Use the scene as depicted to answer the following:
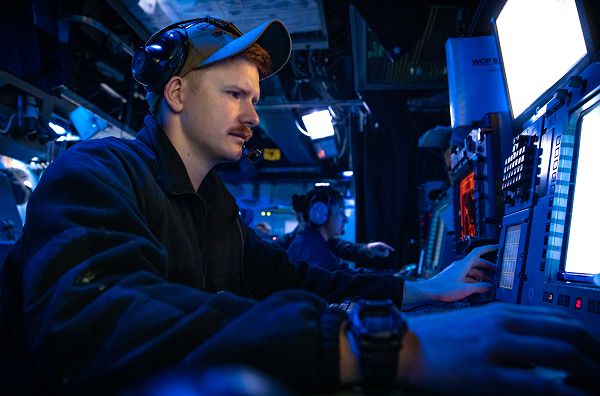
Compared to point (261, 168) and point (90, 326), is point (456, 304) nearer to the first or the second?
point (90, 326)

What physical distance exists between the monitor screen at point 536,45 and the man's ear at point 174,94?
3.11ft

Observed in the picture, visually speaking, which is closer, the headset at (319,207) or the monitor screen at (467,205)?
the monitor screen at (467,205)

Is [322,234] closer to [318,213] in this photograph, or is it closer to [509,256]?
[318,213]

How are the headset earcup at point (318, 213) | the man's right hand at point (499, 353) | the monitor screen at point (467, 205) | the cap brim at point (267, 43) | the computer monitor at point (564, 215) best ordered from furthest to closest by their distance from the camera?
the headset earcup at point (318, 213), the monitor screen at point (467, 205), the cap brim at point (267, 43), the computer monitor at point (564, 215), the man's right hand at point (499, 353)

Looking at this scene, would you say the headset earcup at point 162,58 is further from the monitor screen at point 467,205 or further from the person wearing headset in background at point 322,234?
the person wearing headset in background at point 322,234

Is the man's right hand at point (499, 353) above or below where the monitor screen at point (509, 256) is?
below

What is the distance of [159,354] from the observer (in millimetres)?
393

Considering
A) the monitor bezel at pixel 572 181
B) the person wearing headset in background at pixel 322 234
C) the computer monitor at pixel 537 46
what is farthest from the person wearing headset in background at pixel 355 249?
the monitor bezel at pixel 572 181

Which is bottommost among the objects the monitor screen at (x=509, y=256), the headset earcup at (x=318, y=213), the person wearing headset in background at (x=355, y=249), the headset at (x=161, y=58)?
the person wearing headset in background at (x=355, y=249)

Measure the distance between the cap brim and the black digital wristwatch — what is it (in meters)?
0.84

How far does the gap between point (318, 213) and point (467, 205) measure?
2.14 m

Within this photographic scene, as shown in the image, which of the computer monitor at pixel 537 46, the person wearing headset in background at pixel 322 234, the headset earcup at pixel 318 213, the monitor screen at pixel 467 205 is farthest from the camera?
the headset earcup at pixel 318 213

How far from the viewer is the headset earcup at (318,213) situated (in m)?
3.60

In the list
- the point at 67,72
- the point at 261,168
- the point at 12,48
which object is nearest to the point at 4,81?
the point at 12,48
